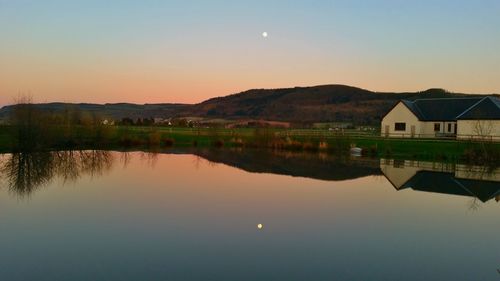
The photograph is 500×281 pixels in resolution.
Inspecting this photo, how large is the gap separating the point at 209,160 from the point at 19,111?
1477 centimetres

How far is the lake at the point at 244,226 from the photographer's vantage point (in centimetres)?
834

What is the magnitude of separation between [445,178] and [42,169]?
20148 millimetres

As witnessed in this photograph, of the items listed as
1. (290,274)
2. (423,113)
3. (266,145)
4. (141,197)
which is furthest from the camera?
(423,113)

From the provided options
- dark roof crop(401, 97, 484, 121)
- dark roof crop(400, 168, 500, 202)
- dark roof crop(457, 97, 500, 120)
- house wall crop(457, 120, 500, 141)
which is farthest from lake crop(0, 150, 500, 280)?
dark roof crop(401, 97, 484, 121)

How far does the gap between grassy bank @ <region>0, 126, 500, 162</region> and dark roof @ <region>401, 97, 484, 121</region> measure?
6.01m

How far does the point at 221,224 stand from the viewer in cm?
1173

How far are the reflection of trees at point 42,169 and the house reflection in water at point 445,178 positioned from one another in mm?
14837

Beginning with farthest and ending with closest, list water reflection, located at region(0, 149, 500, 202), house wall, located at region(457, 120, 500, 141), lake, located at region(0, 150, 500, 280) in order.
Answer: house wall, located at region(457, 120, 500, 141)
water reflection, located at region(0, 149, 500, 202)
lake, located at region(0, 150, 500, 280)

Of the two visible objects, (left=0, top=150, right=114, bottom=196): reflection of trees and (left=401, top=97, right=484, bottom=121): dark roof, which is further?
(left=401, top=97, right=484, bottom=121): dark roof

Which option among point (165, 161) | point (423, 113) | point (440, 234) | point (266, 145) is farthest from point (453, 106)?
point (440, 234)

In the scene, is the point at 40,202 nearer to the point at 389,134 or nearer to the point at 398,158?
the point at 398,158

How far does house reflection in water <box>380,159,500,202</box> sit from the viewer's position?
1830 centimetres

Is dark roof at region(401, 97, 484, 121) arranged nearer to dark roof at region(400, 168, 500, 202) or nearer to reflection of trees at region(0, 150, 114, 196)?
dark roof at region(400, 168, 500, 202)

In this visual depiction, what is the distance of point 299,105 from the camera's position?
142875 mm
